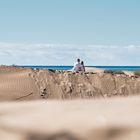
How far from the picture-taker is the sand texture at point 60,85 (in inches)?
616

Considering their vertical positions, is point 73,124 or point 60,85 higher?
point 73,124

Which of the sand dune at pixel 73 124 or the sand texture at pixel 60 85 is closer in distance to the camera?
the sand dune at pixel 73 124

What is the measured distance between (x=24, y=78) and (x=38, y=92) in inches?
49.2

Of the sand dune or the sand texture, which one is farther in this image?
the sand texture

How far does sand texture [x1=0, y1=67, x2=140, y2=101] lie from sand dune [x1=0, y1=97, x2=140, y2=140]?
38.7 feet

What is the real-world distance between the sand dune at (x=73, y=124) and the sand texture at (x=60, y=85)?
38.7ft

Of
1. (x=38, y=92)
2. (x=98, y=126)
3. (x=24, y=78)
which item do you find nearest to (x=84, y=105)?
(x=98, y=126)

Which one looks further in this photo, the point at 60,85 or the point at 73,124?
the point at 60,85

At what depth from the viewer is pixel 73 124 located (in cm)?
295

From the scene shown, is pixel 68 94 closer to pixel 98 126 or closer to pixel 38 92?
pixel 38 92

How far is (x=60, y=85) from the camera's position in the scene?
53.0 ft

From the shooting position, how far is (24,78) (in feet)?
54.7

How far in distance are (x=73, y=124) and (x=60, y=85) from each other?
13.2 m

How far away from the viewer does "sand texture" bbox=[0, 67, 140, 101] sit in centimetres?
1564
